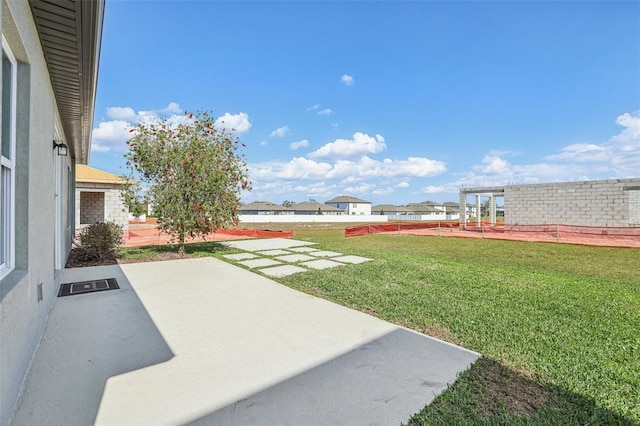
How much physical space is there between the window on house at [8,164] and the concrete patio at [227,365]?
3.38 feet

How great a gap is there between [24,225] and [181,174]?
6.05m

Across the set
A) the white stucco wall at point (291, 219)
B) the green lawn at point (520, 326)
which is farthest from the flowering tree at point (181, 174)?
the white stucco wall at point (291, 219)

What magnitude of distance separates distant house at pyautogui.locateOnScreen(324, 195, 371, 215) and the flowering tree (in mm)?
73033

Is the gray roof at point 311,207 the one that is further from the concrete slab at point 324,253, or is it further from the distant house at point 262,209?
the concrete slab at point 324,253

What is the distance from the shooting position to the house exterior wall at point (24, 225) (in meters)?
1.91

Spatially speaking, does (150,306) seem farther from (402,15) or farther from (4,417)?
(402,15)

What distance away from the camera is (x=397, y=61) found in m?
18.5

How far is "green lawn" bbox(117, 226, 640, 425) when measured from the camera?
6.68 feet

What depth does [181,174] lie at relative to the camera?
8.33m

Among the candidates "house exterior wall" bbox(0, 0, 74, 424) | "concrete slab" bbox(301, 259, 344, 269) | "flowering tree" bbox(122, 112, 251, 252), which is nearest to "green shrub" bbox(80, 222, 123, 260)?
"flowering tree" bbox(122, 112, 251, 252)

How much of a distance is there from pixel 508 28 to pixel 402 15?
13.4 feet

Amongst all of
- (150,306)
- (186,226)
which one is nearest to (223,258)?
(186,226)

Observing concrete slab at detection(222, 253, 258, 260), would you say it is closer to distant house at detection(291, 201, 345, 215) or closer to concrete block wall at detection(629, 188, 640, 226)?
concrete block wall at detection(629, 188, 640, 226)

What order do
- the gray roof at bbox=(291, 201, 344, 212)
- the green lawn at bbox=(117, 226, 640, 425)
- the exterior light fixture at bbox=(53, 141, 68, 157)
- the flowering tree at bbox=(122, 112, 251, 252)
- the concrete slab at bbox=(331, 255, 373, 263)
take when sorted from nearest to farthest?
the green lawn at bbox=(117, 226, 640, 425) < the exterior light fixture at bbox=(53, 141, 68, 157) < the concrete slab at bbox=(331, 255, 373, 263) < the flowering tree at bbox=(122, 112, 251, 252) < the gray roof at bbox=(291, 201, 344, 212)
